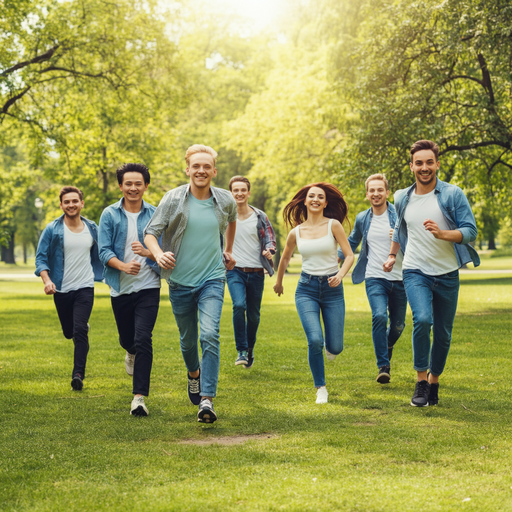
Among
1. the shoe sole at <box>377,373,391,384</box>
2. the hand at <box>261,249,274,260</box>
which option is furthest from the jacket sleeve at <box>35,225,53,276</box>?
the shoe sole at <box>377,373,391,384</box>

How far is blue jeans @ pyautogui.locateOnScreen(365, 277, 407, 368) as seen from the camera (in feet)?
26.1

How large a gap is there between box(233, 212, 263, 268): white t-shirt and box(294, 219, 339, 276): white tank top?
1927mm

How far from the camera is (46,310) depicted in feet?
65.3

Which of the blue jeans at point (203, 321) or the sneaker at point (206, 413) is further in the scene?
the blue jeans at point (203, 321)

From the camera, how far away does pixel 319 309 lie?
7371mm

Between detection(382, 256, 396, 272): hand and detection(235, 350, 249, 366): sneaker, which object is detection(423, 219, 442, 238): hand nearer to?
detection(382, 256, 396, 272): hand

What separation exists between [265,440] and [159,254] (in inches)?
66.4

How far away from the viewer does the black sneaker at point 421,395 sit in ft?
22.0

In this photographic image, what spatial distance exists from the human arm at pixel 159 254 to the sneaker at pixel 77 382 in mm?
2453

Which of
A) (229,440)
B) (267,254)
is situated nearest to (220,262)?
(229,440)

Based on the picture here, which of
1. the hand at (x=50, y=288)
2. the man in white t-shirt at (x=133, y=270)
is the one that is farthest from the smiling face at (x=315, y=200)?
the hand at (x=50, y=288)

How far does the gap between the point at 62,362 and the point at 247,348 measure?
8.88 ft

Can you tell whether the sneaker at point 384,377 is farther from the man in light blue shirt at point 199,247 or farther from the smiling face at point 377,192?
the man in light blue shirt at point 199,247

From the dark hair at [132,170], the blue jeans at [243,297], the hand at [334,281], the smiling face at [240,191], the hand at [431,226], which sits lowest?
the blue jeans at [243,297]
